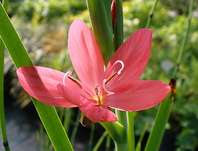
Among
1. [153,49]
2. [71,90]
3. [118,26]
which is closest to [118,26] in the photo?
[118,26]

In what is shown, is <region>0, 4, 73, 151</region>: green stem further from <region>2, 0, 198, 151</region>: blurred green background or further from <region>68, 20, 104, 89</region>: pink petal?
<region>2, 0, 198, 151</region>: blurred green background

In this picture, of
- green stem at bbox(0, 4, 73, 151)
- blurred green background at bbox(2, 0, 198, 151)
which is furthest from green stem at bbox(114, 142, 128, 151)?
blurred green background at bbox(2, 0, 198, 151)

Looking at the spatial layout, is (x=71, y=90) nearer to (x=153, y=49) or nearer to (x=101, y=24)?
(x=101, y=24)

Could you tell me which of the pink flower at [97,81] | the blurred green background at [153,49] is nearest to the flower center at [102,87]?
the pink flower at [97,81]

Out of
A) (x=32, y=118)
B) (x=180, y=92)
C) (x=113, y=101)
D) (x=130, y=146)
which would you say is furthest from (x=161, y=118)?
(x=32, y=118)

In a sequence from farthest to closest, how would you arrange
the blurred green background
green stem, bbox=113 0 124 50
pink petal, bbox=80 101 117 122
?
1. the blurred green background
2. green stem, bbox=113 0 124 50
3. pink petal, bbox=80 101 117 122

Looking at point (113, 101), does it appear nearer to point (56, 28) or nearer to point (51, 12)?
point (56, 28)
